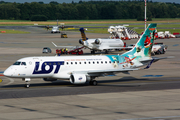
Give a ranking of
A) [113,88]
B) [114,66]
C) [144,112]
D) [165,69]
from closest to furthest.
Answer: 1. [144,112]
2. [113,88]
3. [114,66]
4. [165,69]

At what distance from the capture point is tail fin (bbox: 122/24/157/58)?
42.2 m

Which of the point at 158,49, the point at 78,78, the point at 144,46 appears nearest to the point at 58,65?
the point at 78,78

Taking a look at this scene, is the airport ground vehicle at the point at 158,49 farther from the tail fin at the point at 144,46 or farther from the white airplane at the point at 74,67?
the white airplane at the point at 74,67

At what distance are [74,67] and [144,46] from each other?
11.5 m

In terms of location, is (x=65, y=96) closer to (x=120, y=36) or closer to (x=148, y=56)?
(x=148, y=56)

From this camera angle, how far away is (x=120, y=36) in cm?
12850

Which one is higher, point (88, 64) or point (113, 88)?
point (88, 64)

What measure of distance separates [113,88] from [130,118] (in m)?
14.3

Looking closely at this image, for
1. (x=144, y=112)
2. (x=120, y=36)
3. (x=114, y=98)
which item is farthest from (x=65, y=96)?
(x=120, y=36)

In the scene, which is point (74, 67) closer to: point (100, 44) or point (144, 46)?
point (144, 46)

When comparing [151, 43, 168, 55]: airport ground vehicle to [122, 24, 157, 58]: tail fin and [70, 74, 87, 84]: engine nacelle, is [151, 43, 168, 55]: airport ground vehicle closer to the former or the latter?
[122, 24, 157, 58]: tail fin

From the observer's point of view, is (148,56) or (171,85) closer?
(171,85)

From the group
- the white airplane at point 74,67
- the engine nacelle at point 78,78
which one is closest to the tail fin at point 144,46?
the white airplane at point 74,67

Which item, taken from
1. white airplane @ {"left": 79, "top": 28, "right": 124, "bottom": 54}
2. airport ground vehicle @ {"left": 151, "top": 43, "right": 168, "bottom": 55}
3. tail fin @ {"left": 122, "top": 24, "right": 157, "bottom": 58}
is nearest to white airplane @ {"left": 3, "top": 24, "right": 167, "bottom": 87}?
tail fin @ {"left": 122, "top": 24, "right": 157, "bottom": 58}
